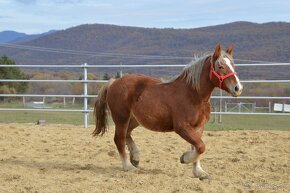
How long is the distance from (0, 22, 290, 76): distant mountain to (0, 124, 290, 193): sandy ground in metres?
52.9

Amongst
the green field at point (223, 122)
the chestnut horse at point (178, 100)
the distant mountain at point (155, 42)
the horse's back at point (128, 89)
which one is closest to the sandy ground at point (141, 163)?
the chestnut horse at point (178, 100)

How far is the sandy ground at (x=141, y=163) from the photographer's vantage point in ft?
16.8

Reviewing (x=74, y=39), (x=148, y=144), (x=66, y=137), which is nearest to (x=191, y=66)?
(x=148, y=144)

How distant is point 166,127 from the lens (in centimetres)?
581

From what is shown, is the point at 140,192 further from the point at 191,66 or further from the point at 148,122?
the point at 191,66

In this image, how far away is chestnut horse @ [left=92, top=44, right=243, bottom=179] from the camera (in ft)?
17.6

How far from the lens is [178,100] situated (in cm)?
564

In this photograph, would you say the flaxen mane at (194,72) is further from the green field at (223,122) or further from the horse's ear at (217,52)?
the green field at (223,122)

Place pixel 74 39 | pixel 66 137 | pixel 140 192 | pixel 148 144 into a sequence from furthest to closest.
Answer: pixel 74 39 < pixel 66 137 < pixel 148 144 < pixel 140 192

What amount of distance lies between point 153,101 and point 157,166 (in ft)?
3.64

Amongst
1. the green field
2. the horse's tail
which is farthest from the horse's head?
the green field

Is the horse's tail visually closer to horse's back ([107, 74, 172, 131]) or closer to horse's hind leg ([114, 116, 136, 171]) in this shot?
horse's back ([107, 74, 172, 131])

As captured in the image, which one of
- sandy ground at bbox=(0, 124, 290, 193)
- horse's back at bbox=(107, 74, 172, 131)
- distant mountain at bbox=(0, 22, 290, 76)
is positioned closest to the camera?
sandy ground at bbox=(0, 124, 290, 193)

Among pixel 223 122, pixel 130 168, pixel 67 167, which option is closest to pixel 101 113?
pixel 67 167
